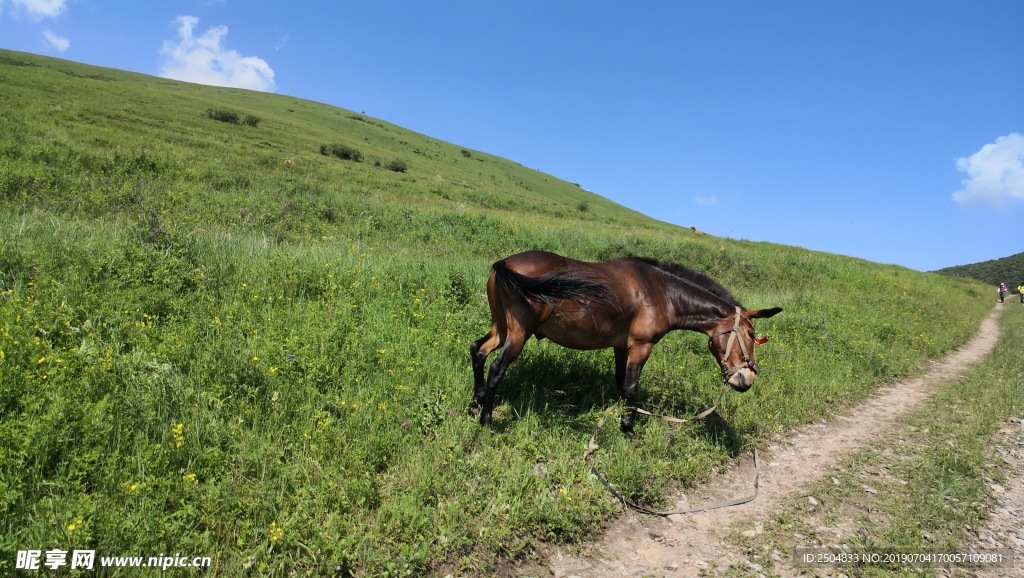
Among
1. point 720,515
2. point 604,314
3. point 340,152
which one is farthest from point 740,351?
point 340,152

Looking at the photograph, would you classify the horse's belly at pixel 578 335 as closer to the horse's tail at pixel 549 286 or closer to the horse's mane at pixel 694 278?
the horse's tail at pixel 549 286

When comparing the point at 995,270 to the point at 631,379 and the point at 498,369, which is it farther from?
the point at 498,369

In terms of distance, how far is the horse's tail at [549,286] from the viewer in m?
4.80

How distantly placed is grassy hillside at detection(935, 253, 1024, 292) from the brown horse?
246 feet

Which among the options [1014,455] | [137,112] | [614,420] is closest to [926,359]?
[1014,455]

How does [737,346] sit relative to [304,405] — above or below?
above

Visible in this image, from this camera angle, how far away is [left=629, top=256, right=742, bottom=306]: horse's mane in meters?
5.80

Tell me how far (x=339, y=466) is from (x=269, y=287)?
12.8 ft

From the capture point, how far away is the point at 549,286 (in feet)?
16.0

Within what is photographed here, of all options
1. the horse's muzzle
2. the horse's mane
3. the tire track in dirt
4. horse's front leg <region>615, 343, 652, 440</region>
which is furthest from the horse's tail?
the tire track in dirt

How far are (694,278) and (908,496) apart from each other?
2966mm

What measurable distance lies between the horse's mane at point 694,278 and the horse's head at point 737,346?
0.33 meters

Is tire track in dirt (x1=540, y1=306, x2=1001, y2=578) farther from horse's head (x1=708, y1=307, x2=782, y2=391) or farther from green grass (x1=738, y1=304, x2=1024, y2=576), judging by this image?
horse's head (x1=708, y1=307, x2=782, y2=391)

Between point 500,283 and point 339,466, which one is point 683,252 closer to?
point 500,283
